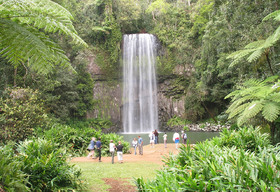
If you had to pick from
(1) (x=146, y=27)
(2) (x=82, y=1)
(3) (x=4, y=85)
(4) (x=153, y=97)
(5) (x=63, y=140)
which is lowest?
(5) (x=63, y=140)

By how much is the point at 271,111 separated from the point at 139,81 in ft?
75.4

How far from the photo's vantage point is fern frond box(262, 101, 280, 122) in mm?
5795

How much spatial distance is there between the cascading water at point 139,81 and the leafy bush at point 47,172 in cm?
2212

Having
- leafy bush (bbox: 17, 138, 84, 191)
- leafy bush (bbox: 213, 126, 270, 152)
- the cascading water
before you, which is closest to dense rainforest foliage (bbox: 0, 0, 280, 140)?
the cascading water

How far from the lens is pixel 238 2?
1250cm

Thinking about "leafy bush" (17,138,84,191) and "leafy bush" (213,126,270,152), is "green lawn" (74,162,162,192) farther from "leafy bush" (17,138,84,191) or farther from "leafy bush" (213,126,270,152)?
"leafy bush" (213,126,270,152)

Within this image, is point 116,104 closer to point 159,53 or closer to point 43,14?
point 159,53

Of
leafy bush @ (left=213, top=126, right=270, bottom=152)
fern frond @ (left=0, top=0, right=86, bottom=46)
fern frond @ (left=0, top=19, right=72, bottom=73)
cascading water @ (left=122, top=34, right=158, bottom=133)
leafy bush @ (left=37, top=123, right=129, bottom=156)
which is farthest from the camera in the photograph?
cascading water @ (left=122, top=34, right=158, bottom=133)

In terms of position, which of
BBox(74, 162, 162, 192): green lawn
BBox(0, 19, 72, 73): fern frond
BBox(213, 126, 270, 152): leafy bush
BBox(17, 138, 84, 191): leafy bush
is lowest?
BBox(74, 162, 162, 192): green lawn

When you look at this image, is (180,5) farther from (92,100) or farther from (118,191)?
(118,191)

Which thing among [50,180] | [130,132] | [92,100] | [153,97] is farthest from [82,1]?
[50,180]

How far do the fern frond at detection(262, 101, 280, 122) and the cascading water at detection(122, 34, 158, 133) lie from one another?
2162 cm

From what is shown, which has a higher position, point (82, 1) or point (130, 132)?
point (82, 1)

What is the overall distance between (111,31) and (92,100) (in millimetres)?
9678
